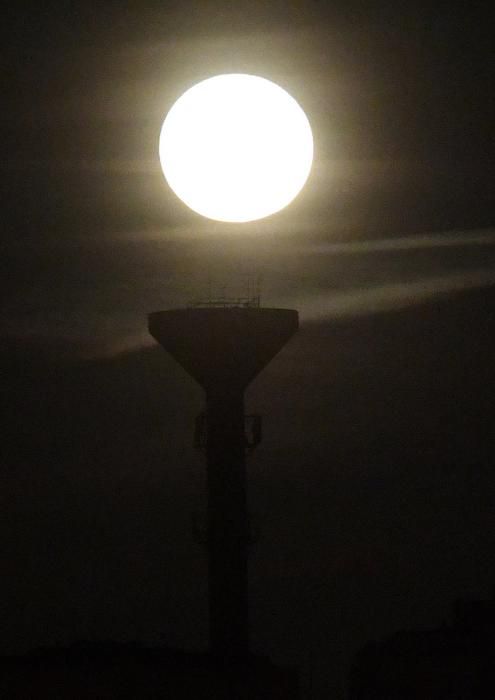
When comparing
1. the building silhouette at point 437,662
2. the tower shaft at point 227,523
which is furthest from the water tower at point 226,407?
the building silhouette at point 437,662

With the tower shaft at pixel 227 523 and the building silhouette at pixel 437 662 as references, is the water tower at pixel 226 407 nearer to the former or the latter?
the tower shaft at pixel 227 523

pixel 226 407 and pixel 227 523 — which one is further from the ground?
pixel 226 407

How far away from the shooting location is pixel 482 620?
22422 millimetres

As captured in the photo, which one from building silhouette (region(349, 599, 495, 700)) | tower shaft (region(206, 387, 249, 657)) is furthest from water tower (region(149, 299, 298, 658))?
building silhouette (region(349, 599, 495, 700))

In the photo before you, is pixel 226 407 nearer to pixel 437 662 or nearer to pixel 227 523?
pixel 227 523

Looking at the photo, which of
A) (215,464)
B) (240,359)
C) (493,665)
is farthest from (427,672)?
(240,359)

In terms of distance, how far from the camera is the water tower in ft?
64.6

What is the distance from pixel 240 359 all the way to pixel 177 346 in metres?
1.48

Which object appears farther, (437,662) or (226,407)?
(226,407)

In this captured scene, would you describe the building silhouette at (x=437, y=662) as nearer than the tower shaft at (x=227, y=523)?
Yes

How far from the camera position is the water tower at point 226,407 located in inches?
775

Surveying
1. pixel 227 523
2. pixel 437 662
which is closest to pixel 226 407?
pixel 227 523

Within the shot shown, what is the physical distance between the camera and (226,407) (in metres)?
20.3

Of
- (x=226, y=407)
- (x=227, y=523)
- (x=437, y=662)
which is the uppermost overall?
(x=226, y=407)
